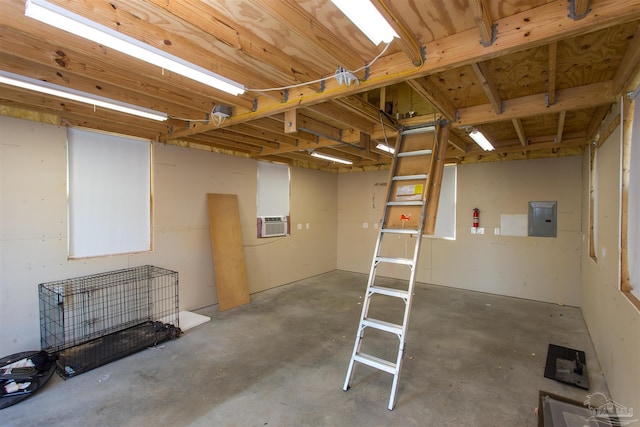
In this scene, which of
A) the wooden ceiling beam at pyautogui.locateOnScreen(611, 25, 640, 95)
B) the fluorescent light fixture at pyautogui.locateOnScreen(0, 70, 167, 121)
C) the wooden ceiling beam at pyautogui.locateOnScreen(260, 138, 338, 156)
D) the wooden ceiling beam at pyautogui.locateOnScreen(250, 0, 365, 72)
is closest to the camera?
the wooden ceiling beam at pyautogui.locateOnScreen(250, 0, 365, 72)

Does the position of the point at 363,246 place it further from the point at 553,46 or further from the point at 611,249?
the point at 553,46

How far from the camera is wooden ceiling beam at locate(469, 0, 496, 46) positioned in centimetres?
155

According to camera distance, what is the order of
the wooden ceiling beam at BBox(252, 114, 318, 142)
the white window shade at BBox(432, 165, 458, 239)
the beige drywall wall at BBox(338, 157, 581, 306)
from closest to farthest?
1. the wooden ceiling beam at BBox(252, 114, 318, 142)
2. the beige drywall wall at BBox(338, 157, 581, 306)
3. the white window shade at BBox(432, 165, 458, 239)

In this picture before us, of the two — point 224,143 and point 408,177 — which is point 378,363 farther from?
point 224,143

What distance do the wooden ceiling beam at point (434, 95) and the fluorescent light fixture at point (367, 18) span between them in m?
0.71

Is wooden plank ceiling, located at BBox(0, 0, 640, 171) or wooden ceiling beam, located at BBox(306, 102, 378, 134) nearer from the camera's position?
wooden plank ceiling, located at BBox(0, 0, 640, 171)

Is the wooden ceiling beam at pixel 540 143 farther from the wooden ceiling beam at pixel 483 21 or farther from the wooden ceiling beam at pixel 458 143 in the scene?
the wooden ceiling beam at pixel 483 21

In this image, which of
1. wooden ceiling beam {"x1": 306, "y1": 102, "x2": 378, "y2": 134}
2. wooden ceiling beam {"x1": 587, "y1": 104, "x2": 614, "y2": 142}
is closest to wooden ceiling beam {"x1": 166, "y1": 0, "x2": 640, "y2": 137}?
wooden ceiling beam {"x1": 306, "y1": 102, "x2": 378, "y2": 134}

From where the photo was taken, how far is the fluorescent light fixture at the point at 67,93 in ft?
7.65

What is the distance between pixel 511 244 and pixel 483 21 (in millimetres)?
5137

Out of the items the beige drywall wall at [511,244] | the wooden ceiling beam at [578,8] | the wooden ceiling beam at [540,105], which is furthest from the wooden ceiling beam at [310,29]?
the beige drywall wall at [511,244]

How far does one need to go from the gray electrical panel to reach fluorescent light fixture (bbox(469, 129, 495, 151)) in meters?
1.57

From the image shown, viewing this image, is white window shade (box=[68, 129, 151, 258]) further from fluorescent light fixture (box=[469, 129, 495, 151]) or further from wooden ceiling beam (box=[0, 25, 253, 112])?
fluorescent light fixture (box=[469, 129, 495, 151])

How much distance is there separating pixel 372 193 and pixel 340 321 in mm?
3786
